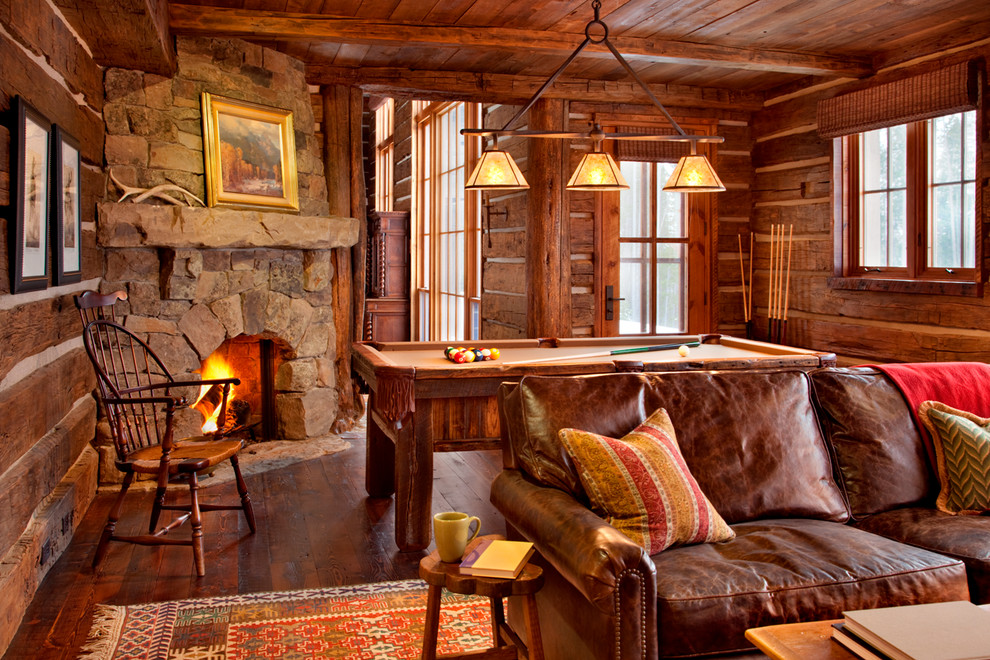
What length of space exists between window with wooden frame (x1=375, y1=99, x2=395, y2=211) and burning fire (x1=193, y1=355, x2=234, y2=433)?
18.5 feet

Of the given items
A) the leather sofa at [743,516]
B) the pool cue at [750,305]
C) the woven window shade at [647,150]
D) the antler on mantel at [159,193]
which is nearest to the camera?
the leather sofa at [743,516]

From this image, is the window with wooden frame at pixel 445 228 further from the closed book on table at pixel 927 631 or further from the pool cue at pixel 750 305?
the closed book on table at pixel 927 631

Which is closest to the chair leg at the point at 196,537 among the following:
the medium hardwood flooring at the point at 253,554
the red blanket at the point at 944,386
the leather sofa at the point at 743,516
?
the medium hardwood flooring at the point at 253,554

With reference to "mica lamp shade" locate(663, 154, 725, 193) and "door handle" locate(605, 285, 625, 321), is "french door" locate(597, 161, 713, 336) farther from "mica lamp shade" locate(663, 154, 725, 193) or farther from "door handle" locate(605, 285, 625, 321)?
"mica lamp shade" locate(663, 154, 725, 193)

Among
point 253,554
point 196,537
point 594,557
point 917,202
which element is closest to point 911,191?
point 917,202

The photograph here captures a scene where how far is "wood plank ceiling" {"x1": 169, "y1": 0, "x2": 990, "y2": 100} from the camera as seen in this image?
15.2 feet

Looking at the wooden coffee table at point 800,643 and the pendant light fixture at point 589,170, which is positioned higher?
the pendant light fixture at point 589,170

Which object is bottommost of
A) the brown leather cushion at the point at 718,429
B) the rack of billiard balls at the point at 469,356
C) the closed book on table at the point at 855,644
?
the closed book on table at the point at 855,644

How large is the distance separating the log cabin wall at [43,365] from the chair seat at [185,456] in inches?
13.3

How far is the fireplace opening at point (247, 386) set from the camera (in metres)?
6.05

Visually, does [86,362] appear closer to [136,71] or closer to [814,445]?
[136,71]

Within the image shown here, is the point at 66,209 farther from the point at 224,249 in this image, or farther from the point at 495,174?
the point at 495,174

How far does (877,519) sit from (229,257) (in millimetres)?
4226

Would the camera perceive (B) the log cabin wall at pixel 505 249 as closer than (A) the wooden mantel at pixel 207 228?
No
